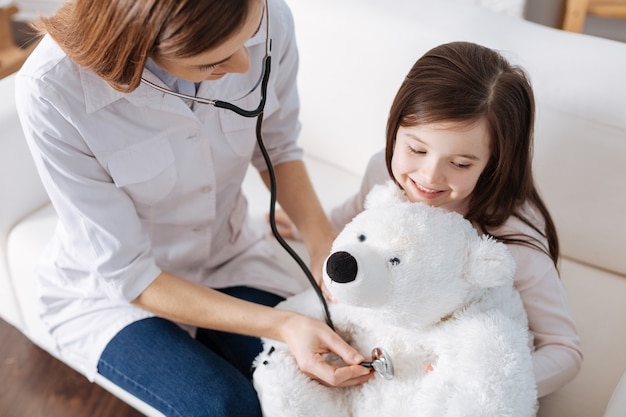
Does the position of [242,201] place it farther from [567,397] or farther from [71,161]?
[567,397]

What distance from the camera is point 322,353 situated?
978mm

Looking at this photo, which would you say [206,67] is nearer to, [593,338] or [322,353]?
[322,353]

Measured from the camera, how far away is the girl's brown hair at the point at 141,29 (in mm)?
814

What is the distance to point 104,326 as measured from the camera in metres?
1.20

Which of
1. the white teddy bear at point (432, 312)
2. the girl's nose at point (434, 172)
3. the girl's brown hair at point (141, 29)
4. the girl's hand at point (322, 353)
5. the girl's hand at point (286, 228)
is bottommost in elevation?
the girl's hand at point (286, 228)

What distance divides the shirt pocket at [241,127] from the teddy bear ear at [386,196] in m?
0.28

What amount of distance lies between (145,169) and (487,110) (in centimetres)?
51

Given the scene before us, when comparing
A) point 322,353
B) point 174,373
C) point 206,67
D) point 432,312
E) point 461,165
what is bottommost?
point 174,373

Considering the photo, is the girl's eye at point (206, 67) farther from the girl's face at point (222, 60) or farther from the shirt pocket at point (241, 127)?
the shirt pocket at point (241, 127)

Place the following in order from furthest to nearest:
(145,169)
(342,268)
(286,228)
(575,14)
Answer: (575,14), (286,228), (145,169), (342,268)

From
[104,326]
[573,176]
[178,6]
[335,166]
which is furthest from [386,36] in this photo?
[104,326]

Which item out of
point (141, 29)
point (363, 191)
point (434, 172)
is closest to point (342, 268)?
point (434, 172)

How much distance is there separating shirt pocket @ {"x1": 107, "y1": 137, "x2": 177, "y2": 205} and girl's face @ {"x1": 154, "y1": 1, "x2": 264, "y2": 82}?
6.9 inches

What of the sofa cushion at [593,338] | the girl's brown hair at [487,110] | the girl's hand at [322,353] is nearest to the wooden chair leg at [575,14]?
the sofa cushion at [593,338]
